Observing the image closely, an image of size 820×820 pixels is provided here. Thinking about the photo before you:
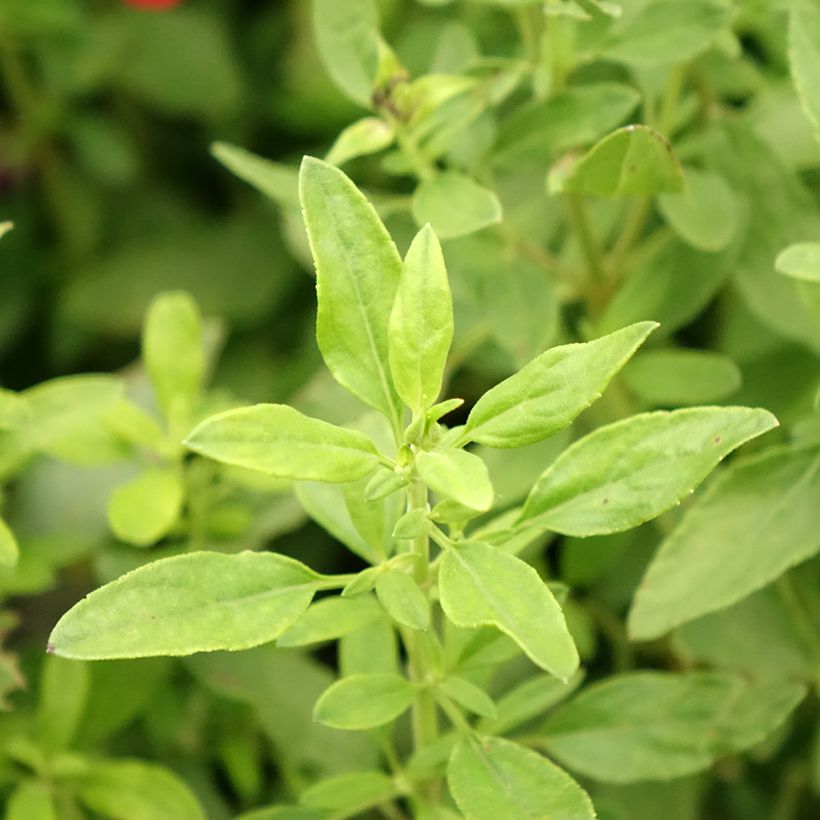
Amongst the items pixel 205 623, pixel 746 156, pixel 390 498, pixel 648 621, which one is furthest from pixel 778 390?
pixel 205 623

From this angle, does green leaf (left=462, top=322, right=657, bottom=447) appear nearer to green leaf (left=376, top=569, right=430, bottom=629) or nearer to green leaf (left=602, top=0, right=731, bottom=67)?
green leaf (left=376, top=569, right=430, bottom=629)

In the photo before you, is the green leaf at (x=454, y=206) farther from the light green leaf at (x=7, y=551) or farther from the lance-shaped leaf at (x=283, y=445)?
the light green leaf at (x=7, y=551)

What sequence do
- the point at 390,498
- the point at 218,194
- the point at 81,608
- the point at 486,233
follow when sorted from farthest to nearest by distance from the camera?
1. the point at 218,194
2. the point at 486,233
3. the point at 390,498
4. the point at 81,608

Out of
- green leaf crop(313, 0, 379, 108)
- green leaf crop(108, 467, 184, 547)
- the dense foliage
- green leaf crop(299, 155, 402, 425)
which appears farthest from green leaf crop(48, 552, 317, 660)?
green leaf crop(313, 0, 379, 108)

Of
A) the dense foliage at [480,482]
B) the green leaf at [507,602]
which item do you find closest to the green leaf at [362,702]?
the dense foliage at [480,482]

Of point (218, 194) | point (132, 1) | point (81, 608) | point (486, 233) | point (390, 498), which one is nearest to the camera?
point (81, 608)

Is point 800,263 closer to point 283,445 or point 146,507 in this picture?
point 283,445

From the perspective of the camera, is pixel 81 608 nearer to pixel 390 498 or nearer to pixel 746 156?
pixel 390 498
